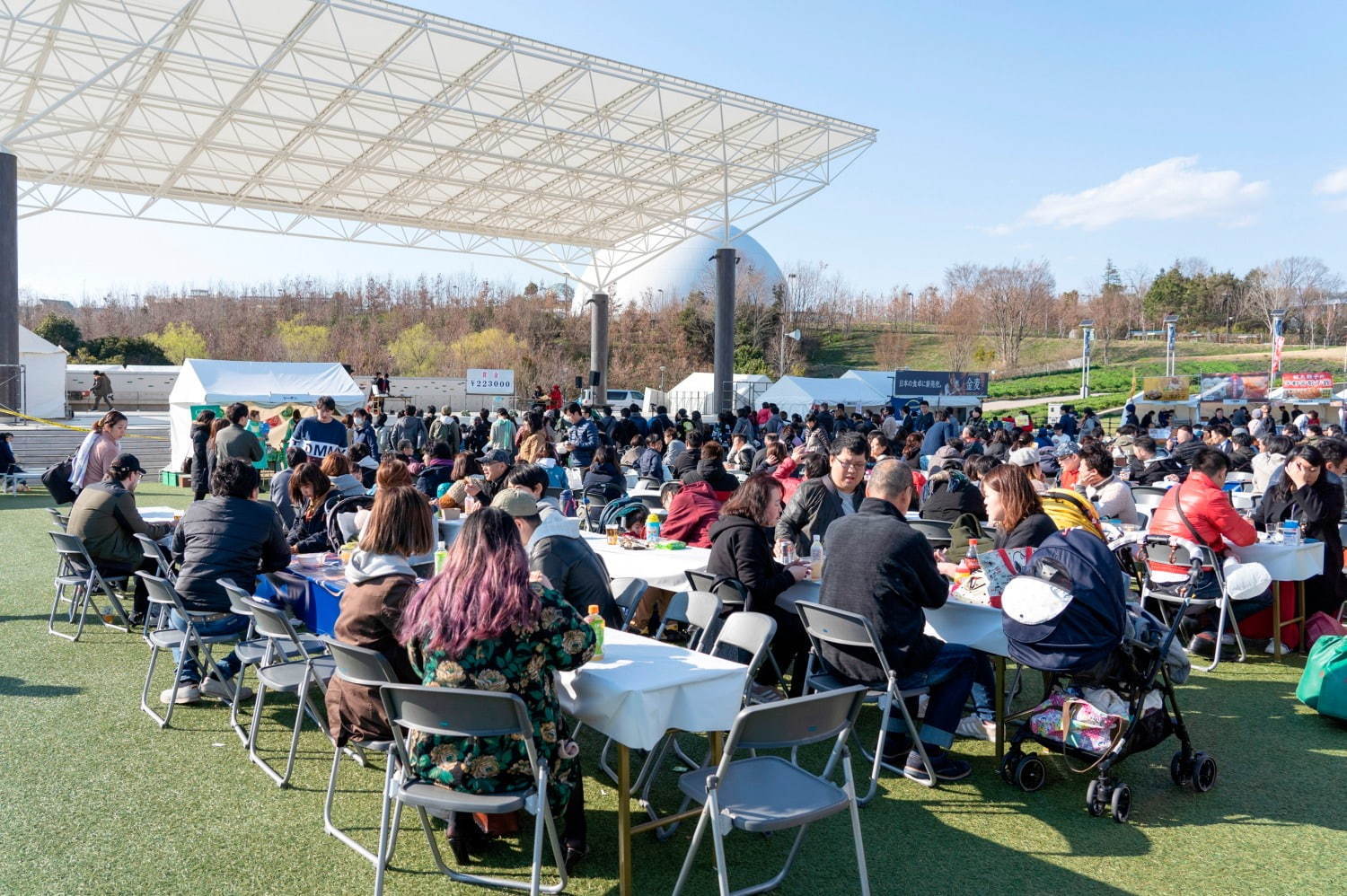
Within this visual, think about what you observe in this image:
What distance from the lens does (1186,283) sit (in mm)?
67375

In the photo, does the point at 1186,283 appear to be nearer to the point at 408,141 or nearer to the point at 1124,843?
the point at 408,141

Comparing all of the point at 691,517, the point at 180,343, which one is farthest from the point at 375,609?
the point at 180,343

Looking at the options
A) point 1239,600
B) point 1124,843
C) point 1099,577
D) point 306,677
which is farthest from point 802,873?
point 1239,600

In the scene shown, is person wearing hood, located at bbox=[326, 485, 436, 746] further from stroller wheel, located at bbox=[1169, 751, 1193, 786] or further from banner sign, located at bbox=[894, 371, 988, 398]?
banner sign, located at bbox=[894, 371, 988, 398]

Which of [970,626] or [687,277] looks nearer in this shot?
[970,626]

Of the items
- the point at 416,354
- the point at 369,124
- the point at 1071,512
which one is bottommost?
the point at 1071,512

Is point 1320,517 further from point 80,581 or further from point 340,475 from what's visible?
point 80,581

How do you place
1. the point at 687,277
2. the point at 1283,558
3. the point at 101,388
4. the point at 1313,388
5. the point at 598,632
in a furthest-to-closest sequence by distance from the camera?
the point at 687,277 → the point at 1313,388 → the point at 101,388 → the point at 1283,558 → the point at 598,632

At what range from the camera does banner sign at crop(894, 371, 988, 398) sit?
2714cm

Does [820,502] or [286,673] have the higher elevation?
[820,502]

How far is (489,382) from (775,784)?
2776 cm

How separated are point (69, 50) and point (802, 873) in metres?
19.2

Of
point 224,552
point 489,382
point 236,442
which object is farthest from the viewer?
point 489,382

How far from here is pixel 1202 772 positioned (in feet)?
13.5
